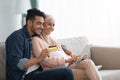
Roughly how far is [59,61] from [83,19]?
1.54 meters

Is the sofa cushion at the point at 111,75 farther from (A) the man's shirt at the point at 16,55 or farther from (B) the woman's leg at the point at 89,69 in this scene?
(A) the man's shirt at the point at 16,55

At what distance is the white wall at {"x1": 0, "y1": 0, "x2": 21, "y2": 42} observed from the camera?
3928mm

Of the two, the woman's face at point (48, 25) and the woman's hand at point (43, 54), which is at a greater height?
the woman's face at point (48, 25)

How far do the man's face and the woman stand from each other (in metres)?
0.07

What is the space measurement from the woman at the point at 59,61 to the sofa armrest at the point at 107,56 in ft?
2.03

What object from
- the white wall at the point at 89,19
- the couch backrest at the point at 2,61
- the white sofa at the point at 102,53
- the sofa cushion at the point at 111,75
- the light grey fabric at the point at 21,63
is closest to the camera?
the light grey fabric at the point at 21,63

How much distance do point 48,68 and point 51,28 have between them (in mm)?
430

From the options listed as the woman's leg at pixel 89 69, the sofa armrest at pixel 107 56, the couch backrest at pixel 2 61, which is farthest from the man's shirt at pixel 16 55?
the sofa armrest at pixel 107 56

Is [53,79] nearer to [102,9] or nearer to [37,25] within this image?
[37,25]

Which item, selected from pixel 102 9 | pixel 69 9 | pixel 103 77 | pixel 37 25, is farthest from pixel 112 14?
pixel 37 25

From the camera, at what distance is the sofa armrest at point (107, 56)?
315 centimetres

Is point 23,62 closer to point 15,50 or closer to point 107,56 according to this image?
point 15,50

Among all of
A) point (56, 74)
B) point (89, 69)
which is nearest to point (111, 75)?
point (89, 69)

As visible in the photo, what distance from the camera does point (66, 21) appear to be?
4.07 m
